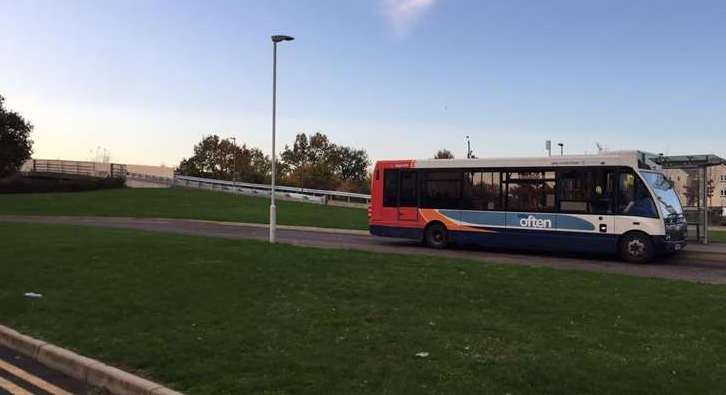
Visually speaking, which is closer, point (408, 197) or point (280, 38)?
point (280, 38)

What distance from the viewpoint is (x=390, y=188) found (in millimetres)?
20359

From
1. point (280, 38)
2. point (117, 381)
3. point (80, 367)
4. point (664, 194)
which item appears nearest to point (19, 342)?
point (80, 367)

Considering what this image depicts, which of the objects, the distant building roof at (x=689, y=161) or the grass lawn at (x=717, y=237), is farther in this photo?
the grass lawn at (x=717, y=237)

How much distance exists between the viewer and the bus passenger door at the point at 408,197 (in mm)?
19953

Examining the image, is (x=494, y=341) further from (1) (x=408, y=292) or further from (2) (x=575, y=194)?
(2) (x=575, y=194)

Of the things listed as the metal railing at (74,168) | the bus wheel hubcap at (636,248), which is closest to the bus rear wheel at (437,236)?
the bus wheel hubcap at (636,248)

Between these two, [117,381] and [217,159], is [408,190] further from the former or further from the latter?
[217,159]

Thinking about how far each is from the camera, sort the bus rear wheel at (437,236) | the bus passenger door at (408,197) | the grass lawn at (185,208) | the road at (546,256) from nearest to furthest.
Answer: the road at (546,256), the bus rear wheel at (437,236), the bus passenger door at (408,197), the grass lawn at (185,208)

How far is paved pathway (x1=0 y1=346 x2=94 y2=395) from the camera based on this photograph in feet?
18.3

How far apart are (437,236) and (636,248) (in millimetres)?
5891

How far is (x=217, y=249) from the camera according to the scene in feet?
47.8

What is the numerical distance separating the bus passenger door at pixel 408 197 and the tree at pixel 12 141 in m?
48.7

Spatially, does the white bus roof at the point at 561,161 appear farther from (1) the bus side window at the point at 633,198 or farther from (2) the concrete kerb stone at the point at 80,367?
(2) the concrete kerb stone at the point at 80,367

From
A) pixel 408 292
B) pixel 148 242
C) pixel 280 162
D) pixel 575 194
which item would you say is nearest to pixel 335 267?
pixel 408 292
